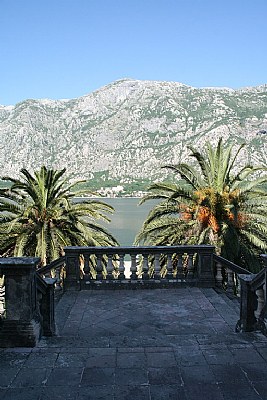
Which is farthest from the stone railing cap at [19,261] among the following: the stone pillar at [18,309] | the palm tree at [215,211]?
the palm tree at [215,211]

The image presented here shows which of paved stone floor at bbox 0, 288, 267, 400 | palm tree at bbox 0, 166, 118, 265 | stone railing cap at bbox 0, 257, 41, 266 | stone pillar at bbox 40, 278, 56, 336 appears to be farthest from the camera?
palm tree at bbox 0, 166, 118, 265

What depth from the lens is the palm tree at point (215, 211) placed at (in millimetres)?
12312

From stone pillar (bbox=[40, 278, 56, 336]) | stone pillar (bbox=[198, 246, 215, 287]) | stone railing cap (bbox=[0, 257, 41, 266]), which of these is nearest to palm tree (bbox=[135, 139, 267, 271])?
stone pillar (bbox=[198, 246, 215, 287])

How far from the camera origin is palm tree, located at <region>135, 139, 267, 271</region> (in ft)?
40.4

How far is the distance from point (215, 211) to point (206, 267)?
418 cm

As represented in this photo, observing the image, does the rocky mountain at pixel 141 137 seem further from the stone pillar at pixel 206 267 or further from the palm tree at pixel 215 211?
the stone pillar at pixel 206 267

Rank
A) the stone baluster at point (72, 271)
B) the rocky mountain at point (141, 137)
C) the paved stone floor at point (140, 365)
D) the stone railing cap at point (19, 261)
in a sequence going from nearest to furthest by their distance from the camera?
the paved stone floor at point (140, 365) → the stone railing cap at point (19, 261) → the stone baluster at point (72, 271) → the rocky mountain at point (141, 137)

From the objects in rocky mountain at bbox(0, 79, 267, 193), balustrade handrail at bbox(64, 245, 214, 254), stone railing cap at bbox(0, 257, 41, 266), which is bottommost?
balustrade handrail at bbox(64, 245, 214, 254)

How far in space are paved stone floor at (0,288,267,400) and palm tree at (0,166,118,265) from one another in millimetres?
6112

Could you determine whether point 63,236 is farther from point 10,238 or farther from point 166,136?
point 166,136

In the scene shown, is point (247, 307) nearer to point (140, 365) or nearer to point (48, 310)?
point (140, 365)

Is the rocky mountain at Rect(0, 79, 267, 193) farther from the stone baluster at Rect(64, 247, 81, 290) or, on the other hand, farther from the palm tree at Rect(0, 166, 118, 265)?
the stone baluster at Rect(64, 247, 81, 290)

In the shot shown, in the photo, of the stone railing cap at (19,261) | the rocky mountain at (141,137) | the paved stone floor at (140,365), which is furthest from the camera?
the rocky mountain at (141,137)

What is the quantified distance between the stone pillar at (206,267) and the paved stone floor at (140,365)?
2.24 m
